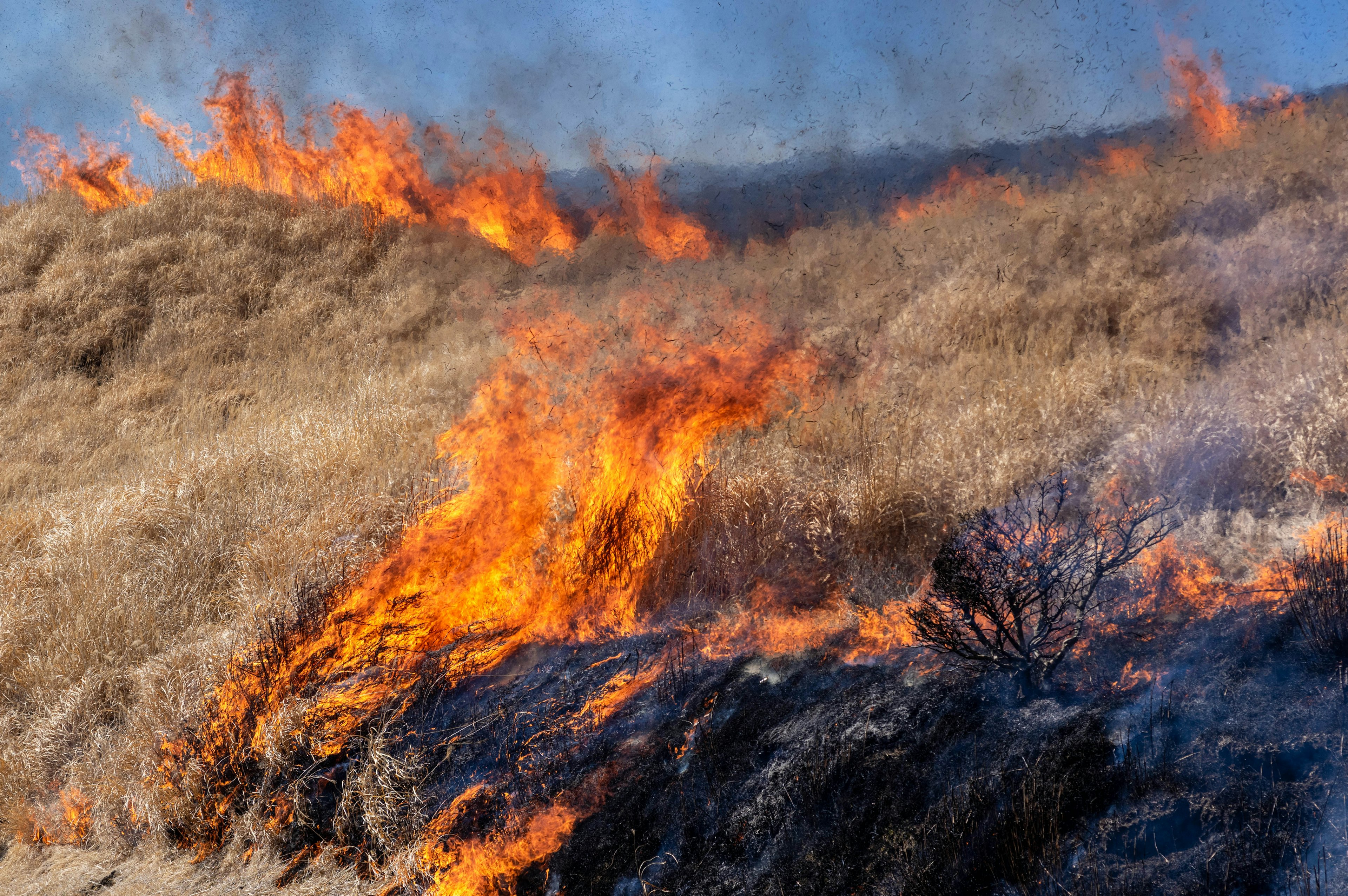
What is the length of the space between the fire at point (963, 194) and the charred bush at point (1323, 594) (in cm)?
731

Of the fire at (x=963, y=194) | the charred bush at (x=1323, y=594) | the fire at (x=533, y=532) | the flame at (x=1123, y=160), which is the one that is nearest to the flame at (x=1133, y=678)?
the charred bush at (x=1323, y=594)

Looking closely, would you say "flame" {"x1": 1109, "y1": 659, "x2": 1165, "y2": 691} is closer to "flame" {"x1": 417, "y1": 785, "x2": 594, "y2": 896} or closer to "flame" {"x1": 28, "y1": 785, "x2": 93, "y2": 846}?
"flame" {"x1": 417, "y1": 785, "x2": 594, "y2": 896}

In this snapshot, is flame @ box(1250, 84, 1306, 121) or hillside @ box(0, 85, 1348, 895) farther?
flame @ box(1250, 84, 1306, 121)

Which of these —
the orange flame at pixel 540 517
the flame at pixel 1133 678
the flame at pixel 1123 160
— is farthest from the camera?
the flame at pixel 1123 160

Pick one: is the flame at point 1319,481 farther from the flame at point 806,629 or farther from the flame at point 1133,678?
the flame at point 806,629

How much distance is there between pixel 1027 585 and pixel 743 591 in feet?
6.20

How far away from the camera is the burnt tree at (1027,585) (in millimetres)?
4340

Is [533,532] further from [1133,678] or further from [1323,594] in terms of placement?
[1323,594]

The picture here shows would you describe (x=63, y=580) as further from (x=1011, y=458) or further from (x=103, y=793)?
(x=1011, y=458)

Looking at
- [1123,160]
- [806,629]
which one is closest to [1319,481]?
[806,629]

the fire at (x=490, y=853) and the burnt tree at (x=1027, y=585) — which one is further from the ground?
the burnt tree at (x=1027, y=585)

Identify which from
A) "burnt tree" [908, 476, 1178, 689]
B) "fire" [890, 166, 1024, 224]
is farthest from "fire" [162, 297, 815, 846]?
"fire" [890, 166, 1024, 224]

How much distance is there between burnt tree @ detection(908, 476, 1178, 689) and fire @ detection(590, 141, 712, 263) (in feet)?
27.3

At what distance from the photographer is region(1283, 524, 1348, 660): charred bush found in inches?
148
